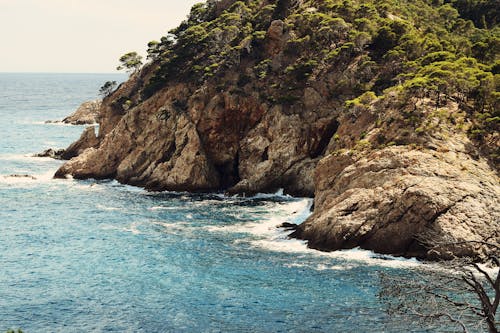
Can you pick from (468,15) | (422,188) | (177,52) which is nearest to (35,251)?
(422,188)

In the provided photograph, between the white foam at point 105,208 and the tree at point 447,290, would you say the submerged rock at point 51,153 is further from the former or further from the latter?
the tree at point 447,290

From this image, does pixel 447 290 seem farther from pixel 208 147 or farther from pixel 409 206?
pixel 208 147

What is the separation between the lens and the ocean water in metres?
40.0

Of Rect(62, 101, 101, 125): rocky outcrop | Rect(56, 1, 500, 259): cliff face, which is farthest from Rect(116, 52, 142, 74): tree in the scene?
Rect(62, 101, 101, 125): rocky outcrop

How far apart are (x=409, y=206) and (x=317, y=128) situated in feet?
103

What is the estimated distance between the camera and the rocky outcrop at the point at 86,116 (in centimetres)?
18155

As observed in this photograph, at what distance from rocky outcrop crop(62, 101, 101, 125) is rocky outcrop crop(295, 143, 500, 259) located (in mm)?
139458

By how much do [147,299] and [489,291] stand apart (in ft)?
96.8

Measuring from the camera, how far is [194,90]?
310 ft

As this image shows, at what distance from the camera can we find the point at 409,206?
52.9m

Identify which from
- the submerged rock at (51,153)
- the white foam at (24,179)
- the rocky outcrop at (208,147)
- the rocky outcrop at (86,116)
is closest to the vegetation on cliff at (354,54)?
the rocky outcrop at (208,147)

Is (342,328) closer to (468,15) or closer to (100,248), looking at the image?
(100,248)

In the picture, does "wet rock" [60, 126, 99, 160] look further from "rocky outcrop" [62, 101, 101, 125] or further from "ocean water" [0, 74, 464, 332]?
"rocky outcrop" [62, 101, 101, 125]

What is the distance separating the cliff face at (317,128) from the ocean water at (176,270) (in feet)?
15.5
